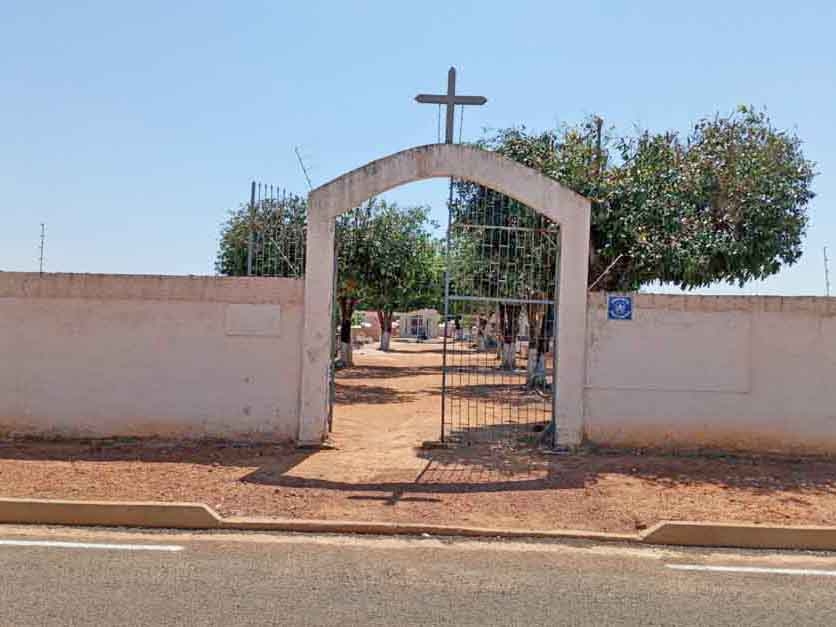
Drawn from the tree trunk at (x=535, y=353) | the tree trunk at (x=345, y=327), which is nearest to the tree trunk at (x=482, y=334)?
the tree trunk at (x=535, y=353)

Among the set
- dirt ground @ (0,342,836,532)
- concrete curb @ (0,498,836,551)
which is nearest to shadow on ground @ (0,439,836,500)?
dirt ground @ (0,342,836,532)

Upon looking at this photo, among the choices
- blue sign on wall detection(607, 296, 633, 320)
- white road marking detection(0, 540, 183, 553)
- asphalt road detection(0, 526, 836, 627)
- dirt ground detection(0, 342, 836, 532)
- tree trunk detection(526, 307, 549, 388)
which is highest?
blue sign on wall detection(607, 296, 633, 320)

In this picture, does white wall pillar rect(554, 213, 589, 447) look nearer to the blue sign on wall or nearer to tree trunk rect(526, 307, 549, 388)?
the blue sign on wall

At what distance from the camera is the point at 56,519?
662 cm

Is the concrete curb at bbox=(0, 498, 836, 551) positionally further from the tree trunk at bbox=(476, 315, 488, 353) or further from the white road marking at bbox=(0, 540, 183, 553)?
the tree trunk at bbox=(476, 315, 488, 353)

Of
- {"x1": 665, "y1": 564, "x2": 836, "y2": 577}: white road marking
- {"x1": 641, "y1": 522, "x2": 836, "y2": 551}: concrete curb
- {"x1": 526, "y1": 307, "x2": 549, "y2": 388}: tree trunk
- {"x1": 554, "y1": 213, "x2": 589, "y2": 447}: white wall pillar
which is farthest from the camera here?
{"x1": 526, "y1": 307, "x2": 549, "y2": 388}: tree trunk

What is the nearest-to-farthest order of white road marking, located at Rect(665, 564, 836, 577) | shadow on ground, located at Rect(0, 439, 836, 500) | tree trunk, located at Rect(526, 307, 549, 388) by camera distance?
white road marking, located at Rect(665, 564, 836, 577), shadow on ground, located at Rect(0, 439, 836, 500), tree trunk, located at Rect(526, 307, 549, 388)

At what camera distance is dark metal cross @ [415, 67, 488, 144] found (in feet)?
32.8

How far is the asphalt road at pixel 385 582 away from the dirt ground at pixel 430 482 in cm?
77

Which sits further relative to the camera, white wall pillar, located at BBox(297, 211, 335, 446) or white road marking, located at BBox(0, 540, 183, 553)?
white wall pillar, located at BBox(297, 211, 335, 446)

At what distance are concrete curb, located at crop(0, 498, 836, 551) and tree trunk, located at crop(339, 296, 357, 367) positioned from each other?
1817cm

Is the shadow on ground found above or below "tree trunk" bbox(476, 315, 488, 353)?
below

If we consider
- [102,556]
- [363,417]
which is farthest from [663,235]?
[102,556]

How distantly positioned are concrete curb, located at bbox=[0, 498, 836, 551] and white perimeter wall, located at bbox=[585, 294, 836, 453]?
323 cm
